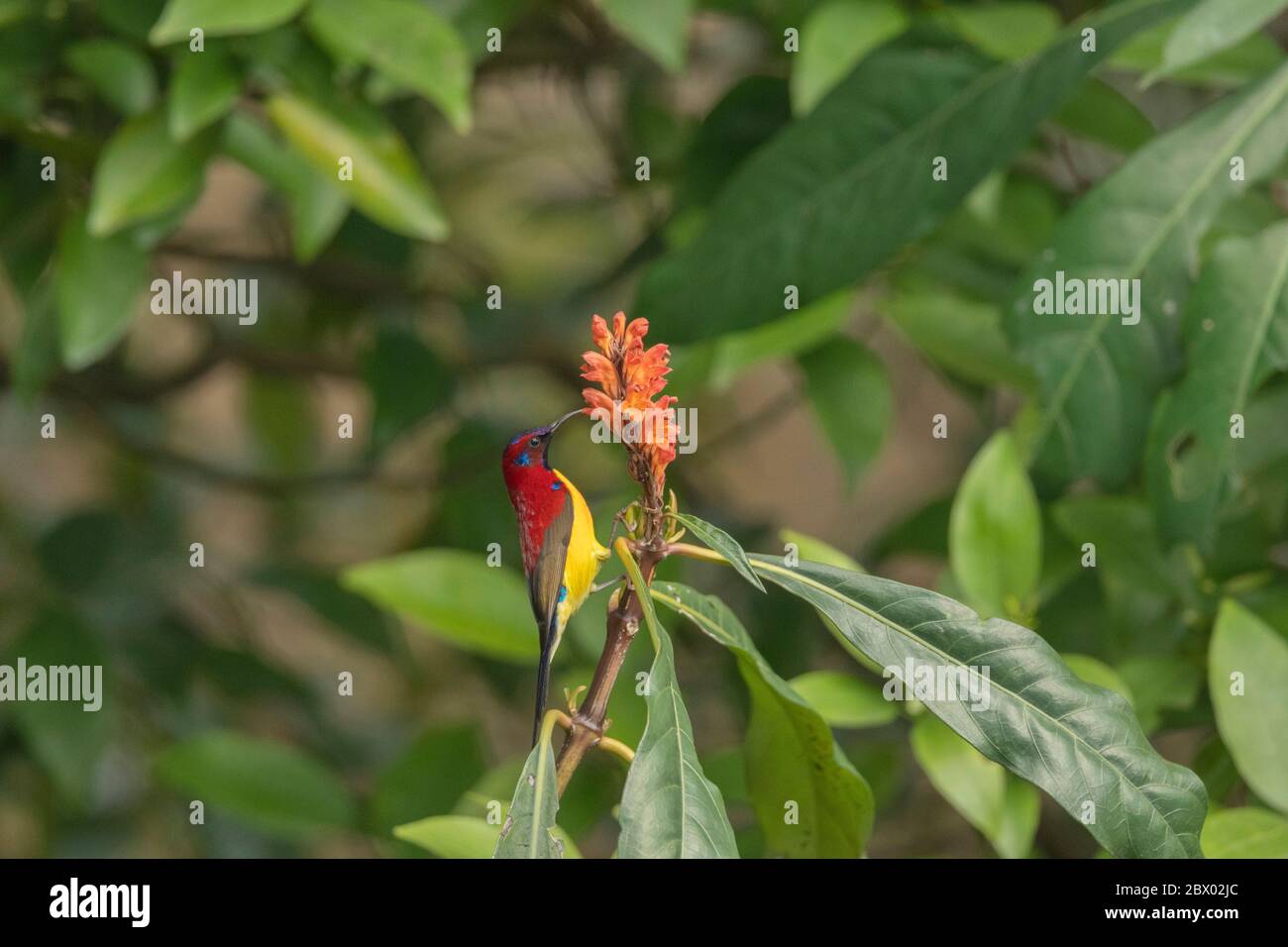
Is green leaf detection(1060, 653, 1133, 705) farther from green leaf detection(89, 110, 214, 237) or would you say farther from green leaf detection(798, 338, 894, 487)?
green leaf detection(89, 110, 214, 237)

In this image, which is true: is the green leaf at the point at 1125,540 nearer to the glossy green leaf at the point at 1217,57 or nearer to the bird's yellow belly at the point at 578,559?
the glossy green leaf at the point at 1217,57

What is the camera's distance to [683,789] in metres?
0.38

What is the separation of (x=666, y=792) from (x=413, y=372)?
2.32 feet

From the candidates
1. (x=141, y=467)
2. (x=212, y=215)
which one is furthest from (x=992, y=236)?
(x=212, y=215)

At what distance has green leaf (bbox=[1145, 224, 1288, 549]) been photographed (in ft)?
2.03

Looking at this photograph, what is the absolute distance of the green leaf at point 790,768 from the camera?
0.44 meters

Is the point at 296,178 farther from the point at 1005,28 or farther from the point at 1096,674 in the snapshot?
the point at 1096,674

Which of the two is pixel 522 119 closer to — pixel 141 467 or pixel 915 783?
pixel 141 467

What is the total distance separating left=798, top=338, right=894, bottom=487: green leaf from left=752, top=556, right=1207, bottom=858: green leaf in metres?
0.47

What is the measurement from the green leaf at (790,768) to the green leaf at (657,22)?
43 cm

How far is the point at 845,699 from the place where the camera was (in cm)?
63

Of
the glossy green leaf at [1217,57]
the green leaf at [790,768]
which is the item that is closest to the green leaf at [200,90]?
the green leaf at [790,768]

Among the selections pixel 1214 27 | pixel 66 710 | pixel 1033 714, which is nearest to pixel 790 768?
pixel 1033 714

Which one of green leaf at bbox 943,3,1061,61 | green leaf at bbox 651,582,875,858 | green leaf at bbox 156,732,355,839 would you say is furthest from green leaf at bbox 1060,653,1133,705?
green leaf at bbox 156,732,355,839
